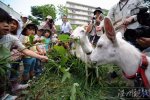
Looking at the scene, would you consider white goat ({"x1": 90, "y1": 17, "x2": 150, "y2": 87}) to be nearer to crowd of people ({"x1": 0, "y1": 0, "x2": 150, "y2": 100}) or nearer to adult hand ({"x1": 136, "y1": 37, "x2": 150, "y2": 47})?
adult hand ({"x1": 136, "y1": 37, "x2": 150, "y2": 47})

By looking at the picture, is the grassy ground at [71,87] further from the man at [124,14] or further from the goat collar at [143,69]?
the man at [124,14]

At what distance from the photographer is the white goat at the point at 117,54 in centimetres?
307

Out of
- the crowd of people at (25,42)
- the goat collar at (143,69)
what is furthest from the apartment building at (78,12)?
the goat collar at (143,69)

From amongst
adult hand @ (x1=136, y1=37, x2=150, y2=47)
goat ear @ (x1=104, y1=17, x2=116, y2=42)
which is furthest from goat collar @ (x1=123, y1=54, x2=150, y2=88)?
goat ear @ (x1=104, y1=17, x2=116, y2=42)

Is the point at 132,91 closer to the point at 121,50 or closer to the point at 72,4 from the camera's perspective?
the point at 121,50

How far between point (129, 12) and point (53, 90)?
1.68m

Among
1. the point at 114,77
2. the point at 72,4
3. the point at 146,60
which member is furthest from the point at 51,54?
the point at 72,4

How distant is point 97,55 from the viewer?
3502mm

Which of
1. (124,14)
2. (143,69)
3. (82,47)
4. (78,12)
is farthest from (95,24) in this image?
(78,12)

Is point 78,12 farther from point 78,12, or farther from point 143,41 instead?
point 143,41

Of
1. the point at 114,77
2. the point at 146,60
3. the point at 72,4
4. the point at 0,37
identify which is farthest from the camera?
the point at 72,4

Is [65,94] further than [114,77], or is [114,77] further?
[114,77]

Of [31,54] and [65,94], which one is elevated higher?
[31,54]

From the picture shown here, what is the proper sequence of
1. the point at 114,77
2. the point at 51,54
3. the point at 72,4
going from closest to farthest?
1. the point at 114,77
2. the point at 51,54
3. the point at 72,4
